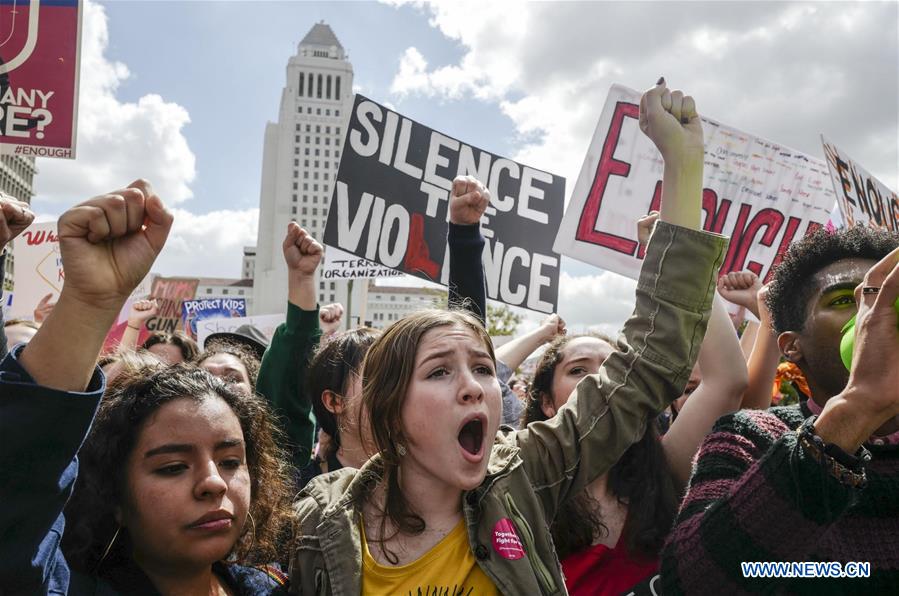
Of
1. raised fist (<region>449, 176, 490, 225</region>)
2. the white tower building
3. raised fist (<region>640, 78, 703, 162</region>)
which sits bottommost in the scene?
raised fist (<region>449, 176, 490, 225</region>)

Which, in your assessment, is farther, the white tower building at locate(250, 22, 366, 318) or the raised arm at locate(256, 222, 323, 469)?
the white tower building at locate(250, 22, 366, 318)

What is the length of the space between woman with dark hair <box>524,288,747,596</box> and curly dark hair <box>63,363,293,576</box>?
3.06ft

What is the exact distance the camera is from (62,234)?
3.91 feet

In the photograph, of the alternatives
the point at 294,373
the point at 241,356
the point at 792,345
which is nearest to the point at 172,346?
the point at 241,356

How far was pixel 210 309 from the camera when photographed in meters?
9.59

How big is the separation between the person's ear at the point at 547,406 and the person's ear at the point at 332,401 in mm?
853

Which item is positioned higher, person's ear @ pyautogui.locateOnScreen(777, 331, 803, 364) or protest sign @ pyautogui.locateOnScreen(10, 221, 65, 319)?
person's ear @ pyautogui.locateOnScreen(777, 331, 803, 364)

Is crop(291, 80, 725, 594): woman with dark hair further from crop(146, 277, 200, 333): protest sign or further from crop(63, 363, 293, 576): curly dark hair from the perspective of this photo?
crop(146, 277, 200, 333): protest sign

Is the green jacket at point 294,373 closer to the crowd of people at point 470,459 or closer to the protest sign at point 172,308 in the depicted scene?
the crowd of people at point 470,459

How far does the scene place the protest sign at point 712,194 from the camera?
426 cm

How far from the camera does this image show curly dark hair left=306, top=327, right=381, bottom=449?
2834 millimetres

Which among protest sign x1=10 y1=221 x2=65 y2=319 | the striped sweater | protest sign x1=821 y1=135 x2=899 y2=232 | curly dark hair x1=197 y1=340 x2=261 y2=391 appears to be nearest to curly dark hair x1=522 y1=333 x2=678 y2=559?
the striped sweater

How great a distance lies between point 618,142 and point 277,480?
324 cm

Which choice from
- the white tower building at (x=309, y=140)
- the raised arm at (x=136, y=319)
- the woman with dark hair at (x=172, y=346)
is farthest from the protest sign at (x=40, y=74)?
the white tower building at (x=309, y=140)
